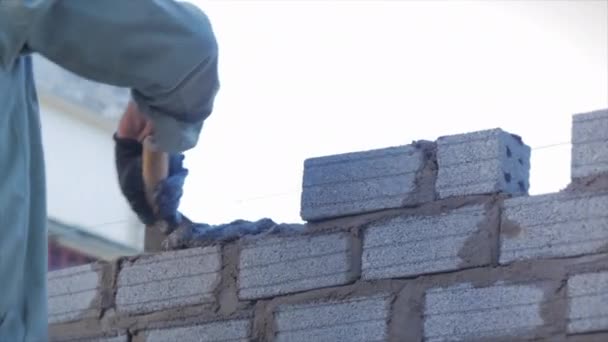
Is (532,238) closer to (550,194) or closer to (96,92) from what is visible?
(550,194)

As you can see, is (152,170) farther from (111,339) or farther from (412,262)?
(412,262)

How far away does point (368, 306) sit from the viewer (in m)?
3.22

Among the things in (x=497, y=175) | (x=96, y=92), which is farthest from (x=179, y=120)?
(x=96, y=92)

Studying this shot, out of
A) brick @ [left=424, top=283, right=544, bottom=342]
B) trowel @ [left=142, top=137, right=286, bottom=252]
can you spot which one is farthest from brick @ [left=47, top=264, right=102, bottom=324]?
brick @ [left=424, top=283, right=544, bottom=342]

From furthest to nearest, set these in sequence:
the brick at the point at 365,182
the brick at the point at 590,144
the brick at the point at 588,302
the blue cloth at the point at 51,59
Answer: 1. the brick at the point at 365,182
2. the brick at the point at 590,144
3. the brick at the point at 588,302
4. the blue cloth at the point at 51,59

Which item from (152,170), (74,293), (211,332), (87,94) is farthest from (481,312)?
(87,94)

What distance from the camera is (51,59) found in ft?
7.65

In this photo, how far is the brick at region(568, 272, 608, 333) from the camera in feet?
9.39

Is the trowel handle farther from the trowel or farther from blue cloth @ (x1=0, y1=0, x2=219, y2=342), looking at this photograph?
blue cloth @ (x1=0, y1=0, x2=219, y2=342)

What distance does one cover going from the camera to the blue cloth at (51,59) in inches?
88.3

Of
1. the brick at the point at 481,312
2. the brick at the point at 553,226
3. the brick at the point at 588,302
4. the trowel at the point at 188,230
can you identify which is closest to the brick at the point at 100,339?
the trowel at the point at 188,230

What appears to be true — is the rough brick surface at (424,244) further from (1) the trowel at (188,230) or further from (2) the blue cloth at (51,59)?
(2) the blue cloth at (51,59)

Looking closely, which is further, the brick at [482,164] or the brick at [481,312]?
the brick at [482,164]

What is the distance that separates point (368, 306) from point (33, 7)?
1266 millimetres
